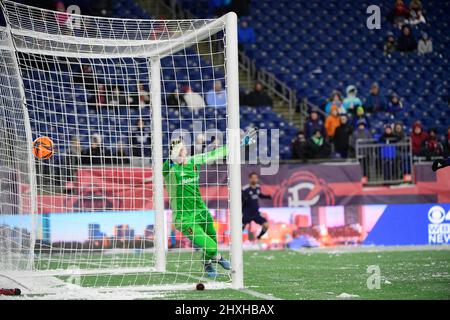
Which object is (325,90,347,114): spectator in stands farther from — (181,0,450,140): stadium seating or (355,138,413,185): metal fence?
(355,138,413,185): metal fence

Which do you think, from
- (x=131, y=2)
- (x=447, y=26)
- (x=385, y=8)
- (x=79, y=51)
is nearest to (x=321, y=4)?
(x=385, y=8)

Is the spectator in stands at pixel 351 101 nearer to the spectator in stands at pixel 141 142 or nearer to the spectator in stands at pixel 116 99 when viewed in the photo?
the spectator in stands at pixel 141 142

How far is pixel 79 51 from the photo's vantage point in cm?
1387

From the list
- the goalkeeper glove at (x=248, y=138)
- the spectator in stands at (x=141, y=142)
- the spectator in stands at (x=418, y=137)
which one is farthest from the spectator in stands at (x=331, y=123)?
the goalkeeper glove at (x=248, y=138)

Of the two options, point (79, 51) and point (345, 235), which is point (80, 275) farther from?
point (345, 235)

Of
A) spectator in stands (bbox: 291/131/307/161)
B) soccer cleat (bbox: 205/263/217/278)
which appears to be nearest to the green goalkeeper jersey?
soccer cleat (bbox: 205/263/217/278)

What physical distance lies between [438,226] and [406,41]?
8062 millimetres

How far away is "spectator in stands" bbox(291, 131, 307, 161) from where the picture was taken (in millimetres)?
22328

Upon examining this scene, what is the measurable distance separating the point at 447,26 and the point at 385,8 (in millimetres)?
2310

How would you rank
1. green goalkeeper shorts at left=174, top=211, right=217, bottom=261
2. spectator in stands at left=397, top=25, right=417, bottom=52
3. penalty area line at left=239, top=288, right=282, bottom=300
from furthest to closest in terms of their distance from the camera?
spectator in stands at left=397, top=25, right=417, bottom=52 < green goalkeeper shorts at left=174, top=211, right=217, bottom=261 < penalty area line at left=239, top=288, right=282, bottom=300

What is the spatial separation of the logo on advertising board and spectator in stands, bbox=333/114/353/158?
9.94ft

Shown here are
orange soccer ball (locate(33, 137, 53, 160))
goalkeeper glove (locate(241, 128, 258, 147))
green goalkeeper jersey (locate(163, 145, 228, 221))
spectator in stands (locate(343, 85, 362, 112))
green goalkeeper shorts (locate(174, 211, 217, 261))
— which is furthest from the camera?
spectator in stands (locate(343, 85, 362, 112))

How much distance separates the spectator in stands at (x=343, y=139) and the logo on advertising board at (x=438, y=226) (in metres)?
3.03

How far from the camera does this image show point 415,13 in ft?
91.6
